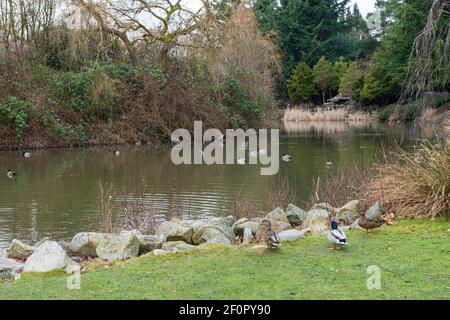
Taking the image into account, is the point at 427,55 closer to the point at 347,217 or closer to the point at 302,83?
the point at 347,217

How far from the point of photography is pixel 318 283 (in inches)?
189

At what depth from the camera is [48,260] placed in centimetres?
607

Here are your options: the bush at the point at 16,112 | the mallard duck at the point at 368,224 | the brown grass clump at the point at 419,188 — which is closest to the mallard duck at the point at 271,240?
the mallard duck at the point at 368,224

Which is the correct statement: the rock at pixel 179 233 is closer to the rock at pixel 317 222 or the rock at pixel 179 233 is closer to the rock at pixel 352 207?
the rock at pixel 317 222

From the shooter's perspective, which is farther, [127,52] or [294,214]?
[127,52]

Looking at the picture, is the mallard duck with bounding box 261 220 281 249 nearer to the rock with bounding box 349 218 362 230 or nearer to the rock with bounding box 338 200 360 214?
the rock with bounding box 349 218 362 230

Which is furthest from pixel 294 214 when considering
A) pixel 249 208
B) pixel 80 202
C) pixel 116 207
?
pixel 80 202

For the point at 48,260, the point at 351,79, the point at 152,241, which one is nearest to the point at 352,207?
the point at 152,241

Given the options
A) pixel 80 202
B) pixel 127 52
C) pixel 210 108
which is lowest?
pixel 80 202

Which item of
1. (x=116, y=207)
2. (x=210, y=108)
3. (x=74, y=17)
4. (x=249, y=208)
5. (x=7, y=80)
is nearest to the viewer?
(x=249, y=208)

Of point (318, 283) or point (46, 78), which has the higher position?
point (46, 78)

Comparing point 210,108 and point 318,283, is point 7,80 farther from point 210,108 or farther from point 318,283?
point 318,283

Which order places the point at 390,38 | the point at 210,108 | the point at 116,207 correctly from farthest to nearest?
the point at 390,38 < the point at 210,108 < the point at 116,207

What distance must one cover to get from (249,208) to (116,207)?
106 inches
